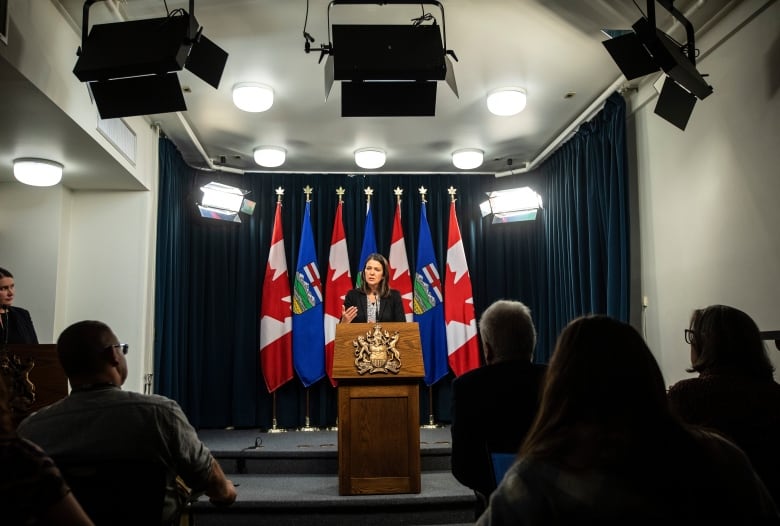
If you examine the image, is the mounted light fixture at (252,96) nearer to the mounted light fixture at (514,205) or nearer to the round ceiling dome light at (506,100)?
the round ceiling dome light at (506,100)

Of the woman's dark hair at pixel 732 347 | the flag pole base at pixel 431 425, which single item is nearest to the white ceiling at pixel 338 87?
the woman's dark hair at pixel 732 347

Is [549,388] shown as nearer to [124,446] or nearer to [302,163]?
[124,446]

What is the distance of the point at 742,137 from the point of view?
345cm

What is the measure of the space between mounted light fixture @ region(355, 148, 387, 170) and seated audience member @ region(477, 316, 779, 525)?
505 centimetres

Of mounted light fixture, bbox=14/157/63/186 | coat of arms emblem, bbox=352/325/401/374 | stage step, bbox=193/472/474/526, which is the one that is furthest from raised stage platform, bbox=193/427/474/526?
mounted light fixture, bbox=14/157/63/186

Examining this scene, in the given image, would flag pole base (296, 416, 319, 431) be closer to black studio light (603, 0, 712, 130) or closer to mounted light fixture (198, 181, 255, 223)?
mounted light fixture (198, 181, 255, 223)

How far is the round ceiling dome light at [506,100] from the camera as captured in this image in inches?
186

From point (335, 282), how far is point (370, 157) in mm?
1297

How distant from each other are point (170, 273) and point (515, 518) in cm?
509

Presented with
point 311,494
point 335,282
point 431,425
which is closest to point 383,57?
point 311,494

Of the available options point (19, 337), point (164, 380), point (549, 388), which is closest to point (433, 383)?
point (164, 380)

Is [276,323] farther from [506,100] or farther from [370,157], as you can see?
[506,100]

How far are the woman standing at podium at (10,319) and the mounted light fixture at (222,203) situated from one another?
2.05m

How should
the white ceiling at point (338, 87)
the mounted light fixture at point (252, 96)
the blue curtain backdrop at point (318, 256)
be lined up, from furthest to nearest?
the blue curtain backdrop at point (318, 256) → the mounted light fixture at point (252, 96) → the white ceiling at point (338, 87)
